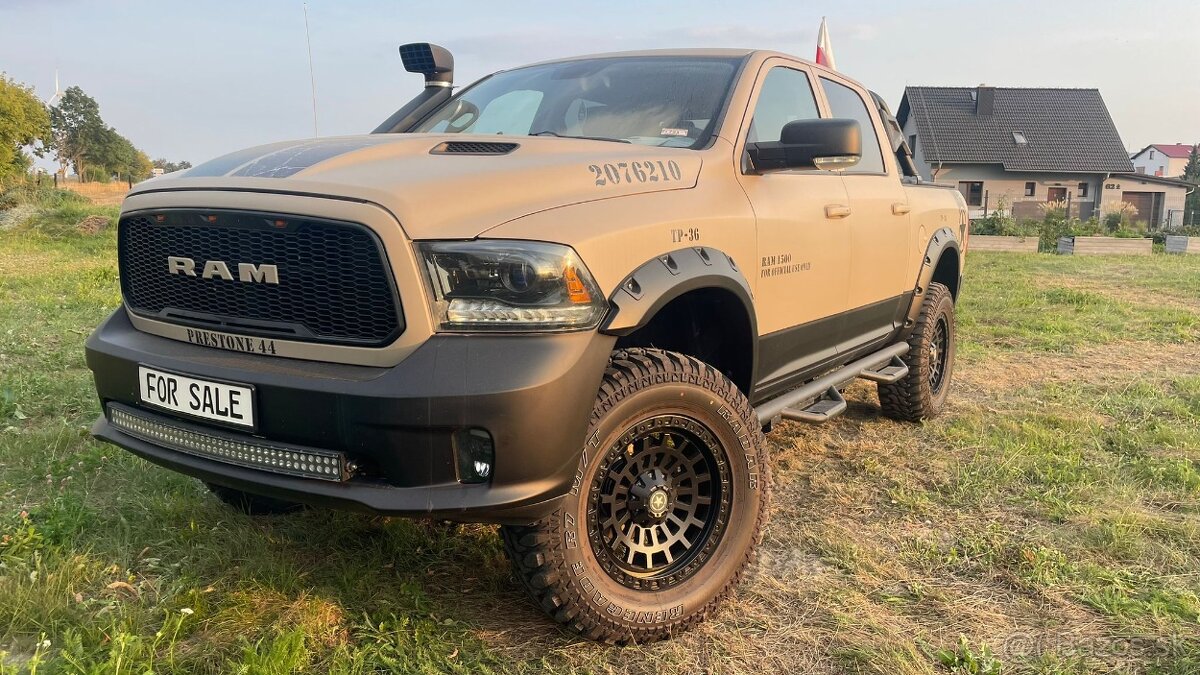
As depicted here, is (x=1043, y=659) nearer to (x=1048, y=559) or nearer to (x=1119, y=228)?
(x=1048, y=559)

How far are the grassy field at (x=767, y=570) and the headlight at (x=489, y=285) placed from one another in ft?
3.22

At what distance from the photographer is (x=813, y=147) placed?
2.80 meters

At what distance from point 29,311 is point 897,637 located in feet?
27.9

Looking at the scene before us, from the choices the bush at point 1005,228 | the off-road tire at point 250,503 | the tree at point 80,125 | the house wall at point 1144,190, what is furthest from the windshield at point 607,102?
the tree at point 80,125

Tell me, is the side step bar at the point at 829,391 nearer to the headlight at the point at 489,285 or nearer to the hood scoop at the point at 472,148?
the headlight at the point at 489,285

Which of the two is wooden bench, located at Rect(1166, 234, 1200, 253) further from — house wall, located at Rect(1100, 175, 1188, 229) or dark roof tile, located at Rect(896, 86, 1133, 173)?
dark roof tile, located at Rect(896, 86, 1133, 173)

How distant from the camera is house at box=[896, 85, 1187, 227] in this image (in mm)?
34625

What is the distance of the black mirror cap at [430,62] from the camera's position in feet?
13.4

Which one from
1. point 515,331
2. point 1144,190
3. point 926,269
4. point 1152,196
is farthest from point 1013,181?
point 515,331

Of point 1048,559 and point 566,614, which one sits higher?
point 566,614

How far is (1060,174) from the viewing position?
34906 millimetres

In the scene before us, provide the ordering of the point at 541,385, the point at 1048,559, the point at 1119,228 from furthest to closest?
the point at 1119,228, the point at 1048,559, the point at 541,385

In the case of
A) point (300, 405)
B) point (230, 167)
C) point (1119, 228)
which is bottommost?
point (1119, 228)

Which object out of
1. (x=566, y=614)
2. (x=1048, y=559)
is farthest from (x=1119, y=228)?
(x=566, y=614)
